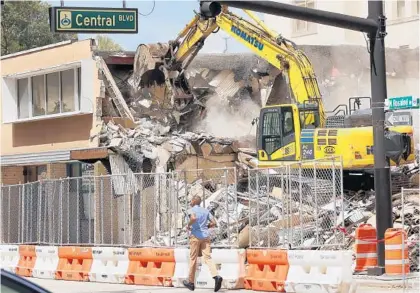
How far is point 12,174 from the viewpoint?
3500 cm

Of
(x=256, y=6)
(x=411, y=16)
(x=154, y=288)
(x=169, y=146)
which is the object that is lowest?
(x=154, y=288)

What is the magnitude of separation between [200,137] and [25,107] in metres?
8.43

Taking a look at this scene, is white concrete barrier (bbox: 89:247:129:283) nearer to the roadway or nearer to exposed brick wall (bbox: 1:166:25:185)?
the roadway

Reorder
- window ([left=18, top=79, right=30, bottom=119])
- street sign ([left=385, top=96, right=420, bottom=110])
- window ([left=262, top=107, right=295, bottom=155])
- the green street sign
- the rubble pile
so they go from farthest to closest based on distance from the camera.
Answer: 1. window ([left=18, top=79, right=30, bottom=119])
2. the rubble pile
3. window ([left=262, top=107, right=295, bottom=155])
4. the green street sign
5. street sign ([left=385, top=96, right=420, bottom=110])

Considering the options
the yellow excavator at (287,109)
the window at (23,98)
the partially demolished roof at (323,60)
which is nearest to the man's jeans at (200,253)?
the yellow excavator at (287,109)

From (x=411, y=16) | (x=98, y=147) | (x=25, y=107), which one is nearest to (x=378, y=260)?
(x=98, y=147)

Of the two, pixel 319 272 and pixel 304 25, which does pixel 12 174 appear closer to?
pixel 319 272

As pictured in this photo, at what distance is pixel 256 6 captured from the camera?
648 inches

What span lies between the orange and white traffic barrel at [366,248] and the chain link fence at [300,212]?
37 cm

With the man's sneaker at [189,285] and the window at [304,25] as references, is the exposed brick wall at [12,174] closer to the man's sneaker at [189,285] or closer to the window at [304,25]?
the man's sneaker at [189,285]

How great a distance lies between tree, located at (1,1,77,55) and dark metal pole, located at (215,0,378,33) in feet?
138

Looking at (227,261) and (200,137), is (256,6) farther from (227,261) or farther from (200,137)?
(200,137)

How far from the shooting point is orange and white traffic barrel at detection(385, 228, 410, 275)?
16.4m

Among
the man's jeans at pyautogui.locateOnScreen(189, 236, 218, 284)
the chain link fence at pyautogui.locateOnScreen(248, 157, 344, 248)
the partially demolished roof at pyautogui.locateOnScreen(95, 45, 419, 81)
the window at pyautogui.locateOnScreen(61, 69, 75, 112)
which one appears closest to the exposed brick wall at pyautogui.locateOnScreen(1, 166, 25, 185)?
the window at pyautogui.locateOnScreen(61, 69, 75, 112)
